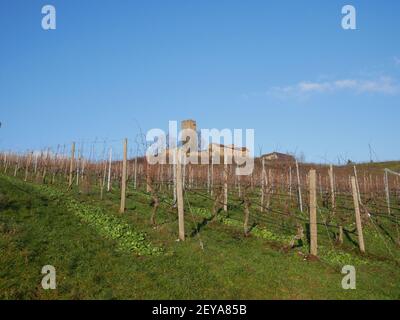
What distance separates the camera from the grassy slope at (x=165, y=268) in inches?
250

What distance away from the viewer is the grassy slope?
20.8ft

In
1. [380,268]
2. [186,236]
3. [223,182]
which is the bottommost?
[380,268]

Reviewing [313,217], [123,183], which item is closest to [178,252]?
[313,217]

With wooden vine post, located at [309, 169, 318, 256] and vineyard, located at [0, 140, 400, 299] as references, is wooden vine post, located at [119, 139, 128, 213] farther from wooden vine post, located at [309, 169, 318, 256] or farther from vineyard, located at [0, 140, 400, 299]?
wooden vine post, located at [309, 169, 318, 256]

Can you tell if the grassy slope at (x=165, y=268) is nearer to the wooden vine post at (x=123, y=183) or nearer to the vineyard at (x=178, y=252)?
the vineyard at (x=178, y=252)

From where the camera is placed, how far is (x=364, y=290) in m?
6.88

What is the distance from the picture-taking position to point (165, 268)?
7551mm

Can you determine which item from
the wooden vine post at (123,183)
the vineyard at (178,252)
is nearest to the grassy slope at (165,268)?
the vineyard at (178,252)

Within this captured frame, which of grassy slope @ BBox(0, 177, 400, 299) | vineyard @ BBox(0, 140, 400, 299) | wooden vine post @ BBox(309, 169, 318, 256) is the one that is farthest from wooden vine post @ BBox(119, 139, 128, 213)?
wooden vine post @ BBox(309, 169, 318, 256)
